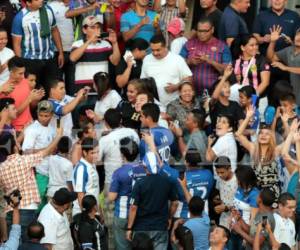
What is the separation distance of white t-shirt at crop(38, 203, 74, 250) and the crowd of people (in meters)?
0.02

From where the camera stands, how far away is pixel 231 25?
21328 millimetres

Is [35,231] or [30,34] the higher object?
[30,34]

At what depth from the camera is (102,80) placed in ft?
65.1

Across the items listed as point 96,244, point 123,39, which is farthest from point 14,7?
point 96,244

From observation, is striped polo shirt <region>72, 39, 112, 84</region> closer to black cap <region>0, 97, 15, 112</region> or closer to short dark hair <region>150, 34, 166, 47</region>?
short dark hair <region>150, 34, 166, 47</region>

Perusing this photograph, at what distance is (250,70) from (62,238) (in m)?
4.32

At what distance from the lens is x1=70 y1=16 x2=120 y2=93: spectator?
20.8 m


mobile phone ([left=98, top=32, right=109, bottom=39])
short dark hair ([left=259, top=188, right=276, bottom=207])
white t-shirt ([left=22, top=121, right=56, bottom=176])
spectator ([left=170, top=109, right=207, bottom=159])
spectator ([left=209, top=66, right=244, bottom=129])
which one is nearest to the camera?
short dark hair ([left=259, top=188, right=276, bottom=207])

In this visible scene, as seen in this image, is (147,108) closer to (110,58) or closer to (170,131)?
(170,131)

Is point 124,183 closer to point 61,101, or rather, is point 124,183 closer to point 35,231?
point 35,231

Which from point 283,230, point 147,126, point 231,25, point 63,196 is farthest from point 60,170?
point 231,25

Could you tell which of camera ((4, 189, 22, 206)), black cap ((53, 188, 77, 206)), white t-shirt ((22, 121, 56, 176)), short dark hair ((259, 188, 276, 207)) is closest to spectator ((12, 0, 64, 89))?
white t-shirt ((22, 121, 56, 176))

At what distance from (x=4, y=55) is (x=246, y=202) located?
15.0 feet

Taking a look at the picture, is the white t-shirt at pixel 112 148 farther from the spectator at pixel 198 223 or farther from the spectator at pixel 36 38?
the spectator at pixel 36 38
